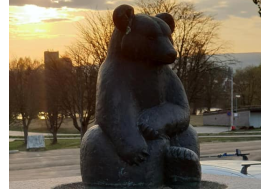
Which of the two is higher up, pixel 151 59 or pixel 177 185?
pixel 151 59

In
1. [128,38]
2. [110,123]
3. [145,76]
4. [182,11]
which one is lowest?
[110,123]

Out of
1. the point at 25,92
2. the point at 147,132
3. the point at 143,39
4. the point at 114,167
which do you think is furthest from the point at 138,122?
the point at 25,92

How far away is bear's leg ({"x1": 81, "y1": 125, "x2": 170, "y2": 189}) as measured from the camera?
588 centimetres

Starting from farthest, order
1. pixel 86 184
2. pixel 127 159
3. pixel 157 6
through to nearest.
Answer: pixel 157 6
pixel 86 184
pixel 127 159

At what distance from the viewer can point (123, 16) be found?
19.9ft

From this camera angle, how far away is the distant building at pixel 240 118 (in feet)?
157

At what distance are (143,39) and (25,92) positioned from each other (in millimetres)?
28946

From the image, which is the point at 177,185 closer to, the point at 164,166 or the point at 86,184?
the point at 164,166

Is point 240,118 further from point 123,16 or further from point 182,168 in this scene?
point 123,16

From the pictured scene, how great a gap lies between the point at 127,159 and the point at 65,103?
23.0 meters

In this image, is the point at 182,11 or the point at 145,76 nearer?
the point at 145,76

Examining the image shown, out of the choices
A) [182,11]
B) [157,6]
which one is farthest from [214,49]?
[157,6]

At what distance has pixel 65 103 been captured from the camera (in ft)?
93.5

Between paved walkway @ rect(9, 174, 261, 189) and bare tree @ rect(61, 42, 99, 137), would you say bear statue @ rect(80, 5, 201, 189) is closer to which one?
paved walkway @ rect(9, 174, 261, 189)
